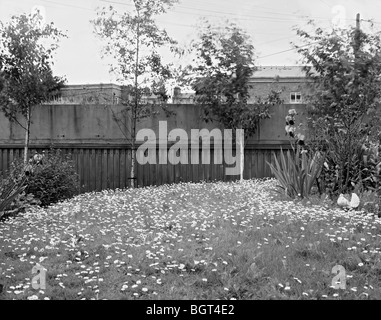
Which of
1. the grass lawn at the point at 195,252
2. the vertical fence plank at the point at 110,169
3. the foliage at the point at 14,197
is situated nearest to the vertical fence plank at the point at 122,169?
the vertical fence plank at the point at 110,169

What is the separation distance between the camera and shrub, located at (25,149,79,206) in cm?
826

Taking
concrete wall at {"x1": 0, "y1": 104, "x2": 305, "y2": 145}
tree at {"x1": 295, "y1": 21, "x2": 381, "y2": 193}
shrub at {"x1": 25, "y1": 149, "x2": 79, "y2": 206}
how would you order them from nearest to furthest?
shrub at {"x1": 25, "y1": 149, "x2": 79, "y2": 206}
tree at {"x1": 295, "y1": 21, "x2": 381, "y2": 193}
concrete wall at {"x1": 0, "y1": 104, "x2": 305, "y2": 145}

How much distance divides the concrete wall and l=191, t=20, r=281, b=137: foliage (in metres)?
0.34

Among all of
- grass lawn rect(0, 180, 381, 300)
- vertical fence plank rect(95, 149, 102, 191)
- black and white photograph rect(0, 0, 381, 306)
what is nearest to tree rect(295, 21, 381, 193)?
black and white photograph rect(0, 0, 381, 306)

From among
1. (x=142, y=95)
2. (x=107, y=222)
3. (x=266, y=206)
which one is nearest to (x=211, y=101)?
(x=142, y=95)

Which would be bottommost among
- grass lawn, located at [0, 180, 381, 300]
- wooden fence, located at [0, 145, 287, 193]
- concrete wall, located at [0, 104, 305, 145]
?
grass lawn, located at [0, 180, 381, 300]

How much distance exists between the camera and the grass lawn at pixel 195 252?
11.5 ft

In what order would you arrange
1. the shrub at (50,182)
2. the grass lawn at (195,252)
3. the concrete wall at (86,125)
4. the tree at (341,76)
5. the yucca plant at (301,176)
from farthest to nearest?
the concrete wall at (86,125)
the tree at (341,76)
the shrub at (50,182)
the yucca plant at (301,176)
the grass lawn at (195,252)

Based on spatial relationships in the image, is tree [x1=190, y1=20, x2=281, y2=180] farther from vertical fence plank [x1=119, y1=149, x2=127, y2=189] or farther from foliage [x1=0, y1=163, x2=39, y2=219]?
foliage [x1=0, y1=163, x2=39, y2=219]

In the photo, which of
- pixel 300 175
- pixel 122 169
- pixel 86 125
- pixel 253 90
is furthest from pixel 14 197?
pixel 253 90

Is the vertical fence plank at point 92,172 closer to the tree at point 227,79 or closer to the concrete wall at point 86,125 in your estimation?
the concrete wall at point 86,125

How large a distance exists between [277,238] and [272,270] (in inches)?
34.7

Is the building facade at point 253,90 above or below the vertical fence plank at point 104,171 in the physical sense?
above

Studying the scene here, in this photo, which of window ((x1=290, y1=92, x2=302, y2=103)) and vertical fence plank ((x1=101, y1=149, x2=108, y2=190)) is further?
window ((x1=290, y1=92, x2=302, y2=103))
